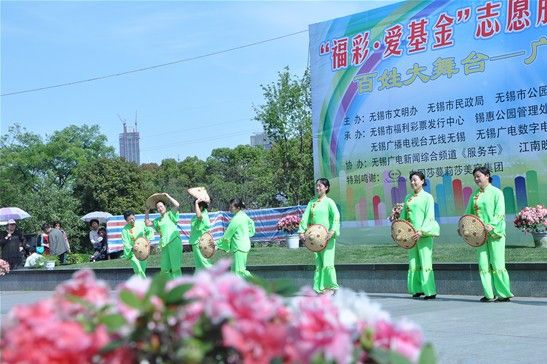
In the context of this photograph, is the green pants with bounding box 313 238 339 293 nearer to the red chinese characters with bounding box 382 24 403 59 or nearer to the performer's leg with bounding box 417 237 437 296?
the performer's leg with bounding box 417 237 437 296

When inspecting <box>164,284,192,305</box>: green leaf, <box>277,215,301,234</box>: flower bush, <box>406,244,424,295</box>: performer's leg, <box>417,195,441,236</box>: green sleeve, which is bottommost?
<box>406,244,424,295</box>: performer's leg

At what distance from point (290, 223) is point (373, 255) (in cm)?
475

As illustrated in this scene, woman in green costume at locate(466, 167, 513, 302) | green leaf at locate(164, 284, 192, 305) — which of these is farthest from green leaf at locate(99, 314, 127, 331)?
woman in green costume at locate(466, 167, 513, 302)

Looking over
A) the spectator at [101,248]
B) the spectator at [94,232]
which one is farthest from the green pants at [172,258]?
the spectator at [94,232]

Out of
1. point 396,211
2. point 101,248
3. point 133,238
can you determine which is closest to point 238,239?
point 133,238

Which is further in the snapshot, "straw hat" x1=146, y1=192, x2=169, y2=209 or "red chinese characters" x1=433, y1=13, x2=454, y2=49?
"red chinese characters" x1=433, y1=13, x2=454, y2=49

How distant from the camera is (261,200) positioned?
37719 mm

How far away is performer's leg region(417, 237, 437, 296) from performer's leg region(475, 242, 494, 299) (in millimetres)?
776

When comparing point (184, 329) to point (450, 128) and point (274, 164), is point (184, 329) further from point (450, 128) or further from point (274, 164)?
point (274, 164)

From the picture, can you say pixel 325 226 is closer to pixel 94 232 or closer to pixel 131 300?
pixel 131 300

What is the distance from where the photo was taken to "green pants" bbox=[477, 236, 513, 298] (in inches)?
424

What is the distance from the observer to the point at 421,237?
11.5 metres

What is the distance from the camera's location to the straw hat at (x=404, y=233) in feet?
37.7

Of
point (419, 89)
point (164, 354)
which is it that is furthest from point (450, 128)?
point (164, 354)
